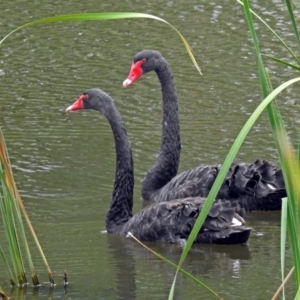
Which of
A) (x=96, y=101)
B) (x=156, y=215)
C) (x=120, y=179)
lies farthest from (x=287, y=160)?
(x=96, y=101)

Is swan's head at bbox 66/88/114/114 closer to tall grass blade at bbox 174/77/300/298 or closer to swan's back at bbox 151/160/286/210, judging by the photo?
swan's back at bbox 151/160/286/210

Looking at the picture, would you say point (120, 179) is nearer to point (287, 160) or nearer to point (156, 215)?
point (156, 215)

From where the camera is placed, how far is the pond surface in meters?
5.18

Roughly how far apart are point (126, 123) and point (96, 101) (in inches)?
81.2

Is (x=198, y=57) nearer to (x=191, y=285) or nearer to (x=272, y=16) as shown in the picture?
(x=272, y=16)

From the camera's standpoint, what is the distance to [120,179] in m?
6.42

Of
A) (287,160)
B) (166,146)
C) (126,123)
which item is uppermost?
(287,160)

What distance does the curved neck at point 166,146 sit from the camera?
7.16m

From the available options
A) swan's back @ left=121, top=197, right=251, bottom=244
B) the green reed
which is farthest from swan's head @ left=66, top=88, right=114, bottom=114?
the green reed

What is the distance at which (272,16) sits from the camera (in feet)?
40.0

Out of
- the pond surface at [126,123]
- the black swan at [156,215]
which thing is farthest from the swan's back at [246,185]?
the black swan at [156,215]

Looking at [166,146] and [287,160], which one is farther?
[166,146]

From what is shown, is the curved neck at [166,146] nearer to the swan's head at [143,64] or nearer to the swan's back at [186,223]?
the swan's head at [143,64]

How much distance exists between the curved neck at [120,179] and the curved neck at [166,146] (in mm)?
695
